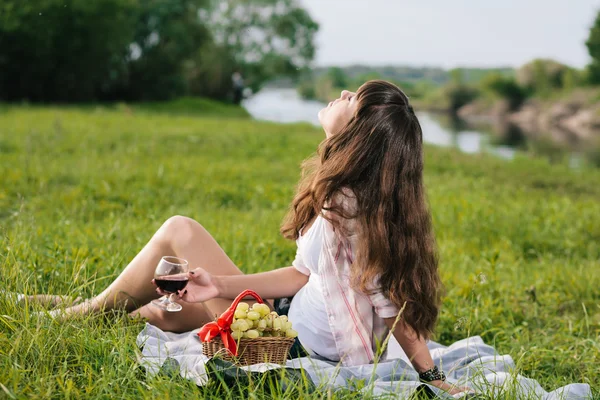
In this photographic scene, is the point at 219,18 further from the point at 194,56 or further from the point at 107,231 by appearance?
the point at 107,231

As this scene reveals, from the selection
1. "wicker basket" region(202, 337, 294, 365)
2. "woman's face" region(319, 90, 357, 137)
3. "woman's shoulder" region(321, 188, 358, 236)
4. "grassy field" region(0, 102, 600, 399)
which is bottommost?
"grassy field" region(0, 102, 600, 399)

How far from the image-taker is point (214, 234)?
571cm

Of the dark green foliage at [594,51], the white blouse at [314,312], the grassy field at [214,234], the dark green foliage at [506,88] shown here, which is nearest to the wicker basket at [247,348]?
the grassy field at [214,234]

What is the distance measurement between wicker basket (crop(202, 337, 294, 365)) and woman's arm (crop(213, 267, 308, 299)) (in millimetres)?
429

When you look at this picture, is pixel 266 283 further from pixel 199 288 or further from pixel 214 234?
pixel 214 234

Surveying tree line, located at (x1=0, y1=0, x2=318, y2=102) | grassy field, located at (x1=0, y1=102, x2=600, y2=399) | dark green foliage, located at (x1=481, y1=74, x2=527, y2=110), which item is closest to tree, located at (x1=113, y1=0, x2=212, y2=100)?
tree line, located at (x1=0, y1=0, x2=318, y2=102)

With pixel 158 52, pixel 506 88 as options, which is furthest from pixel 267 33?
pixel 506 88

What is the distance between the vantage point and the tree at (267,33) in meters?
45.7

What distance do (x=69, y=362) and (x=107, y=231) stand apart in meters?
2.62

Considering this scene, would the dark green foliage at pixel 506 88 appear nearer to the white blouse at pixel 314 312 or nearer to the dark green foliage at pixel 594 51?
the dark green foliage at pixel 594 51

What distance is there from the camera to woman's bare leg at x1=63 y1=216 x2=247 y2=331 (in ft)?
11.3

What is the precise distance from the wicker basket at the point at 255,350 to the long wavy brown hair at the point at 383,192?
45 centimetres

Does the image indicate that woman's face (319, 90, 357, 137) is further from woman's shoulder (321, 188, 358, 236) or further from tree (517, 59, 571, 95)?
tree (517, 59, 571, 95)

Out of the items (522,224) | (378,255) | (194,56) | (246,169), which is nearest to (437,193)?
(522,224)
